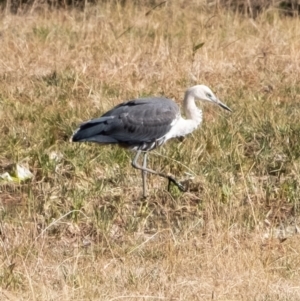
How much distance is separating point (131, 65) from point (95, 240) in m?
4.26

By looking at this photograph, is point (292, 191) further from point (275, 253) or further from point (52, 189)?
point (52, 189)

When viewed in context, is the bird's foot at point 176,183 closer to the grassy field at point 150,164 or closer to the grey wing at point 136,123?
the grassy field at point 150,164

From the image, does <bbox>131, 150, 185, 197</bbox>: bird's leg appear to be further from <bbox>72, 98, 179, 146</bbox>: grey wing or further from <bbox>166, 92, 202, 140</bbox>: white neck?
<bbox>166, 92, 202, 140</bbox>: white neck

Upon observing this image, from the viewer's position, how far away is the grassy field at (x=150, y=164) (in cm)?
548

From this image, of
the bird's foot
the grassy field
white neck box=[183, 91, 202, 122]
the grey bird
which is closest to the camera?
the grassy field

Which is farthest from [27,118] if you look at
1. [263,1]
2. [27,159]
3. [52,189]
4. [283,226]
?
[263,1]

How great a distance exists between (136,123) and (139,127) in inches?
1.7

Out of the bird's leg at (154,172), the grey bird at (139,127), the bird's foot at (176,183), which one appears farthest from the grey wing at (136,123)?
the bird's foot at (176,183)

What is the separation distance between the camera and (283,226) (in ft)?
21.1

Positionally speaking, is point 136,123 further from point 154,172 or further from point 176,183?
point 176,183

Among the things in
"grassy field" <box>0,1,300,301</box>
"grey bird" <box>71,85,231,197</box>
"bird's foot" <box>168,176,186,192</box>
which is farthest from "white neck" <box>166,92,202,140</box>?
"bird's foot" <box>168,176,186,192</box>

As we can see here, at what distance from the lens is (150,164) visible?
7.55 metres

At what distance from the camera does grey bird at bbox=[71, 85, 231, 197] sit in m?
7.01

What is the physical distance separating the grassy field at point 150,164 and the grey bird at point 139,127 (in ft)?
0.83
